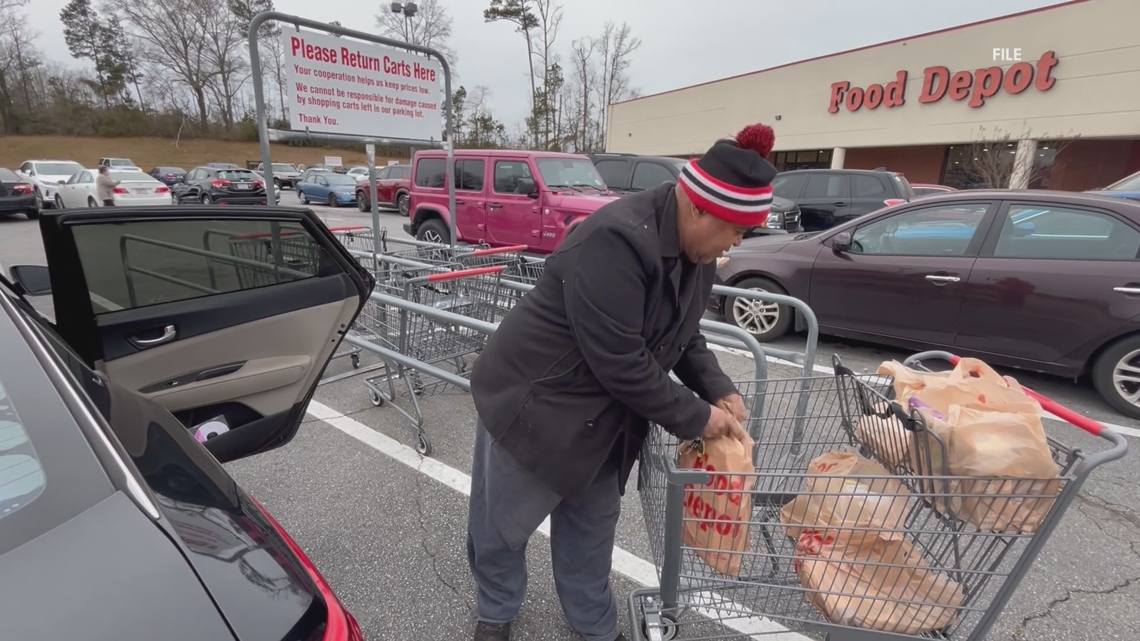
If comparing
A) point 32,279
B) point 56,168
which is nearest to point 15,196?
point 56,168

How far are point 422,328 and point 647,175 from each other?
24.9ft

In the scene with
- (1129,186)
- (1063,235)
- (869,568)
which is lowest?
(869,568)

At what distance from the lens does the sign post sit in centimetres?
443

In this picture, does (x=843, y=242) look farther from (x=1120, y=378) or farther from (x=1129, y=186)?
(x=1129, y=186)

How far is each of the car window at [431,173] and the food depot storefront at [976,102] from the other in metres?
17.4

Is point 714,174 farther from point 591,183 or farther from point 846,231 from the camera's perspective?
point 591,183

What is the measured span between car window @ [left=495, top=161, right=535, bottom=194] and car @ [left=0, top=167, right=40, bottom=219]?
14306mm

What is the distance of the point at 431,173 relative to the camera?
9.91 m

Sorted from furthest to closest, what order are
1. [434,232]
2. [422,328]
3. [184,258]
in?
[434,232] → [422,328] → [184,258]

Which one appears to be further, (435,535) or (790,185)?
(790,185)

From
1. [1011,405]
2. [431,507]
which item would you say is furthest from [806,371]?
[431,507]

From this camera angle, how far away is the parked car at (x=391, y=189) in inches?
760

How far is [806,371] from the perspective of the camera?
104 inches

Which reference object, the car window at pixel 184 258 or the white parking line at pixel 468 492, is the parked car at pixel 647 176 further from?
the car window at pixel 184 258
